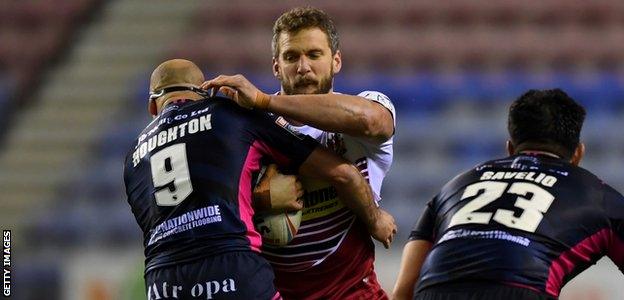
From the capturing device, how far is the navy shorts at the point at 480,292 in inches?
143

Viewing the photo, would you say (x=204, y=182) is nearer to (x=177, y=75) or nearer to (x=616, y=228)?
(x=177, y=75)

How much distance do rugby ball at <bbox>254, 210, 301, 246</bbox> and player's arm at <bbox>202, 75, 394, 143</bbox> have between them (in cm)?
36

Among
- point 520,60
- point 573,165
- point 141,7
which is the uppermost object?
point 141,7

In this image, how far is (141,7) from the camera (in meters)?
12.5

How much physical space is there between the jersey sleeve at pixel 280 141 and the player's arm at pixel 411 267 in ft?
1.77

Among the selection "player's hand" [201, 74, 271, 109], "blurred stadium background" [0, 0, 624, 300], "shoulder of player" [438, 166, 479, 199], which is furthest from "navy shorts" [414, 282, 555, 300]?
"blurred stadium background" [0, 0, 624, 300]

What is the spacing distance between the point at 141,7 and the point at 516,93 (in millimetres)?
4301

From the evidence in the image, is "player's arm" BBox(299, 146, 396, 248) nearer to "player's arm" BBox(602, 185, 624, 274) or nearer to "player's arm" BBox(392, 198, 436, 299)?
"player's arm" BBox(392, 198, 436, 299)

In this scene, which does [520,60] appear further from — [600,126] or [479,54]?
[600,126]

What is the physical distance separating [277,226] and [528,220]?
0.88m

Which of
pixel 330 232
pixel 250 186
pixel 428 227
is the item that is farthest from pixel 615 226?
pixel 250 186

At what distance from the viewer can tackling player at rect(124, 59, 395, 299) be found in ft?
11.8

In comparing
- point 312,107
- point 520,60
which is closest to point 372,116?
point 312,107

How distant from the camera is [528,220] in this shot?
3.74m
